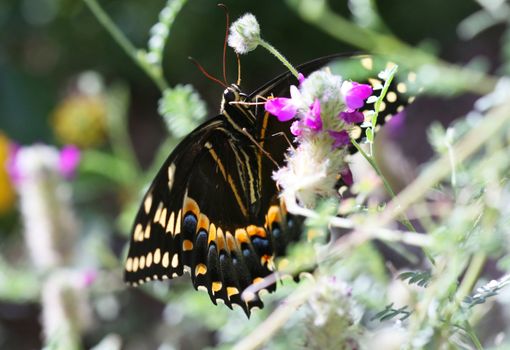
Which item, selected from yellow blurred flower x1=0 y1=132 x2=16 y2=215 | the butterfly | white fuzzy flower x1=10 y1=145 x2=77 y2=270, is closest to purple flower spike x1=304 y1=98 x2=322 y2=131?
the butterfly

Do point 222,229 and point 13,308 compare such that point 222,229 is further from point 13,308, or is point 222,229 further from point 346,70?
point 13,308

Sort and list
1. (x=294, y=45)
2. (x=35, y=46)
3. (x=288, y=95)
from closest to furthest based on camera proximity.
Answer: (x=288, y=95) → (x=294, y=45) → (x=35, y=46)

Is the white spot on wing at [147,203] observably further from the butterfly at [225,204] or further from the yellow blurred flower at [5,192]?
the yellow blurred flower at [5,192]

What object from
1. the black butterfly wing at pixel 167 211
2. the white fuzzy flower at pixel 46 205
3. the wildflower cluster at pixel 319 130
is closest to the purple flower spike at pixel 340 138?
the wildflower cluster at pixel 319 130

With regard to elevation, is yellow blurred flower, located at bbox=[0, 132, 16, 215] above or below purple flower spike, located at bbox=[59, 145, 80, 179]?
above

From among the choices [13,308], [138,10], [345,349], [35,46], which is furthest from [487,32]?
[345,349]

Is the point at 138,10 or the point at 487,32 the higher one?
the point at 138,10

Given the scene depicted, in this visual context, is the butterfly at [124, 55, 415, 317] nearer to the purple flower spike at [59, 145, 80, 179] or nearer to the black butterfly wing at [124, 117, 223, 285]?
the black butterfly wing at [124, 117, 223, 285]
